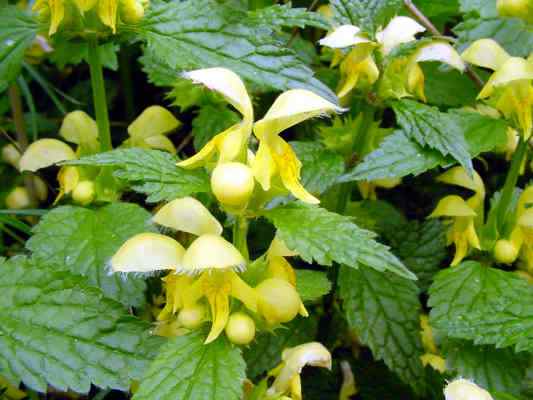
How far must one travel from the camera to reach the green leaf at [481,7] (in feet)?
4.26

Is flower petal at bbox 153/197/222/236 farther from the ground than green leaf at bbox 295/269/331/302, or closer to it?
farther from the ground

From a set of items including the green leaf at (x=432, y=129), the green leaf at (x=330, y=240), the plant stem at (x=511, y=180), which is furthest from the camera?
the plant stem at (x=511, y=180)

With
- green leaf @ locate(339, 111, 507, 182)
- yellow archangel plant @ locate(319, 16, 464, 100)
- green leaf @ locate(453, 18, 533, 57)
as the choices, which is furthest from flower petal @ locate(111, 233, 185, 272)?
green leaf @ locate(453, 18, 533, 57)

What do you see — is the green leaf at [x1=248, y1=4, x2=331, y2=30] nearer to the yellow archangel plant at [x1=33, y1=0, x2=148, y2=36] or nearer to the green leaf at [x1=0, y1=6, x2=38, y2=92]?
the yellow archangel plant at [x1=33, y1=0, x2=148, y2=36]

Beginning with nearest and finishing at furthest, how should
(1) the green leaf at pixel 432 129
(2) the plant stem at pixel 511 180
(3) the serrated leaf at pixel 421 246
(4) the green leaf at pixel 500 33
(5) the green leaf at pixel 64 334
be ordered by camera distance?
(5) the green leaf at pixel 64 334 → (1) the green leaf at pixel 432 129 → (2) the plant stem at pixel 511 180 → (3) the serrated leaf at pixel 421 246 → (4) the green leaf at pixel 500 33

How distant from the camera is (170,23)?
106 centimetres

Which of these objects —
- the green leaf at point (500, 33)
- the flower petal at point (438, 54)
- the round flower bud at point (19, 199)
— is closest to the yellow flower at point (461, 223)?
the flower petal at point (438, 54)

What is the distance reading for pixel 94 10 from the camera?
1.01m

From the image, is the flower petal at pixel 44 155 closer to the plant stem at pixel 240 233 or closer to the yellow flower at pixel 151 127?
the yellow flower at pixel 151 127

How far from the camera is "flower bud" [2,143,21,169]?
1514 millimetres

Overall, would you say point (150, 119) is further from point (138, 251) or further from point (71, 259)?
point (138, 251)

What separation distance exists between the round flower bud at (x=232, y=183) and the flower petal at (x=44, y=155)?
523mm

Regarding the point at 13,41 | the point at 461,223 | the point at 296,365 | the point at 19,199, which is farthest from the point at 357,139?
the point at 19,199

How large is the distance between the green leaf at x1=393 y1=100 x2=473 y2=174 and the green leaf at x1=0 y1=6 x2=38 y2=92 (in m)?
0.56
